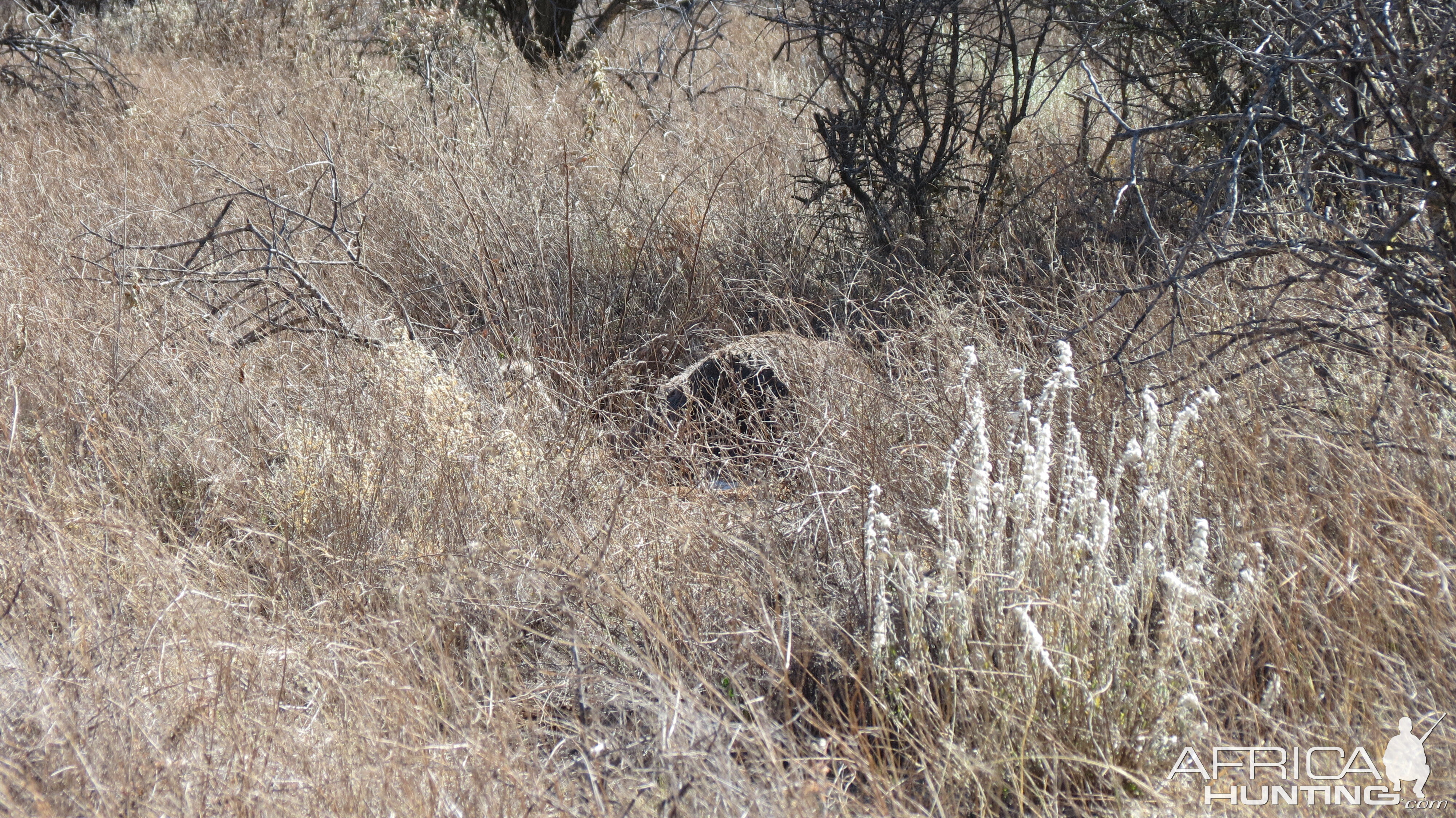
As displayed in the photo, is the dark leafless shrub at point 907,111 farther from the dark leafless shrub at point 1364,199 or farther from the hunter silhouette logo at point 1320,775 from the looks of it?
the hunter silhouette logo at point 1320,775

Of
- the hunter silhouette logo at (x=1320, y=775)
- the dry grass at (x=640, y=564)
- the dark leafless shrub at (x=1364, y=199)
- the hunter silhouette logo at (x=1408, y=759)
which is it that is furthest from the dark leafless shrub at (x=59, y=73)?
the hunter silhouette logo at (x=1408, y=759)

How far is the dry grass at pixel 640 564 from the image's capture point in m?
1.75

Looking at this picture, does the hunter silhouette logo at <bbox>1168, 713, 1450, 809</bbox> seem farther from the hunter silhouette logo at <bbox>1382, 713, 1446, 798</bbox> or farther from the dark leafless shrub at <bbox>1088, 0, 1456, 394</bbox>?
the dark leafless shrub at <bbox>1088, 0, 1456, 394</bbox>

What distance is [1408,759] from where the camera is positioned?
5.12 feet

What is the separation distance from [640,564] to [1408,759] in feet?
5.31

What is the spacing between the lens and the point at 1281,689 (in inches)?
70.0

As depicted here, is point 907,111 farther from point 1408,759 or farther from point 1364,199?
point 1408,759

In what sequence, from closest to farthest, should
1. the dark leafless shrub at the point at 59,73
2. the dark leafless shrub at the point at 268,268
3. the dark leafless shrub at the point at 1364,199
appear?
1. the dark leafless shrub at the point at 1364,199
2. the dark leafless shrub at the point at 268,268
3. the dark leafless shrub at the point at 59,73

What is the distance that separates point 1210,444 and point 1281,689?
31.8 inches

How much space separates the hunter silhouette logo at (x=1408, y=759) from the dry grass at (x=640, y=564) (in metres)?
0.02

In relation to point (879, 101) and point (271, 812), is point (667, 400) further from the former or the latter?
point (271, 812)

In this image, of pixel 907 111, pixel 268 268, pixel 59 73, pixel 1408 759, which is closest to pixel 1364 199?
pixel 1408 759

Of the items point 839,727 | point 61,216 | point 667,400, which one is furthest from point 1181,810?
point 61,216

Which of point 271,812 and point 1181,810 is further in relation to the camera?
point 271,812
